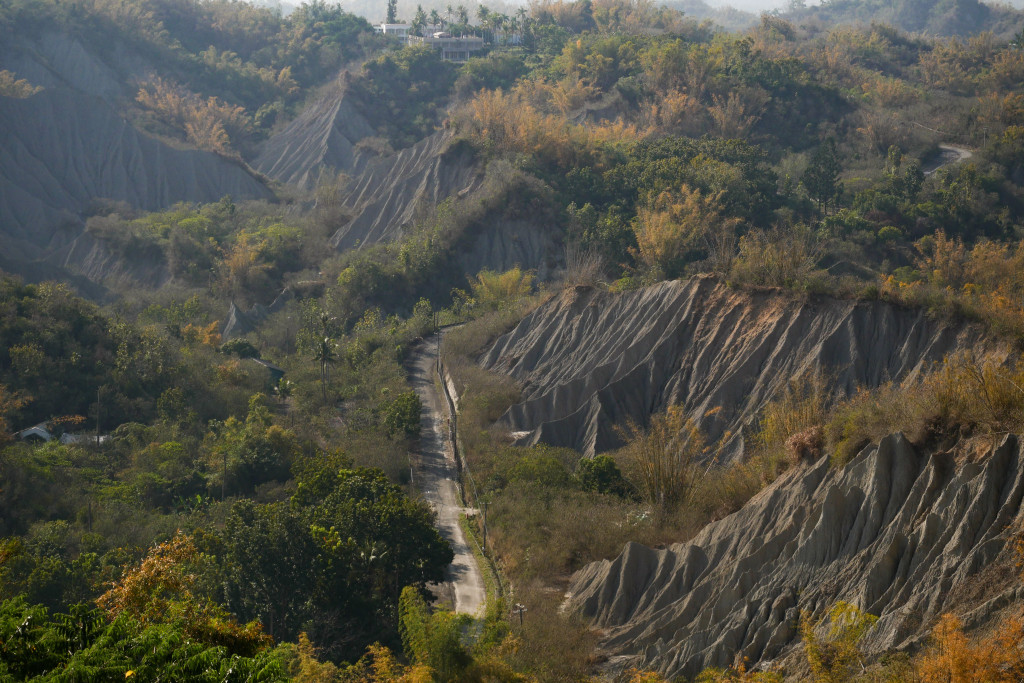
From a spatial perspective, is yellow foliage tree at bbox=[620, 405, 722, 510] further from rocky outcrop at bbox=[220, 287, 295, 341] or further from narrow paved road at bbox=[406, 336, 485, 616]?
rocky outcrop at bbox=[220, 287, 295, 341]

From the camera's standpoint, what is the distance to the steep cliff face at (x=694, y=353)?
28.2 meters

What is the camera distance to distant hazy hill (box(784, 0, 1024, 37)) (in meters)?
149

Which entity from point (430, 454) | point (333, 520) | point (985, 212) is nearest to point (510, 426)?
point (430, 454)

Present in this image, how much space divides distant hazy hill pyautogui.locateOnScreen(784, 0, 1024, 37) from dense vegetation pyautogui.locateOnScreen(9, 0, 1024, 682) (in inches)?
2127

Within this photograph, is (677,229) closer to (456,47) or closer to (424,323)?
(424,323)

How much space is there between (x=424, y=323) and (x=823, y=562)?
36434mm

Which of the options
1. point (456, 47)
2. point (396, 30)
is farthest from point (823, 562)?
point (396, 30)

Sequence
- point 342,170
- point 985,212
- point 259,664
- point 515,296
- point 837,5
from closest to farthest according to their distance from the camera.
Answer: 1. point 259,664
2. point 515,296
3. point 985,212
4. point 342,170
5. point 837,5

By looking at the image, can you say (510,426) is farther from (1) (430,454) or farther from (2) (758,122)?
(2) (758,122)

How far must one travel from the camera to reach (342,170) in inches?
3364

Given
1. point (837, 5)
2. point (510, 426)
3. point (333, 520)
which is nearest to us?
point (333, 520)

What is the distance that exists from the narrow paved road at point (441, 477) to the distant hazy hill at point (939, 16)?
4726 inches

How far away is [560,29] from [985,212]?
62.5 m

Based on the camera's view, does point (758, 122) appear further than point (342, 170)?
No
